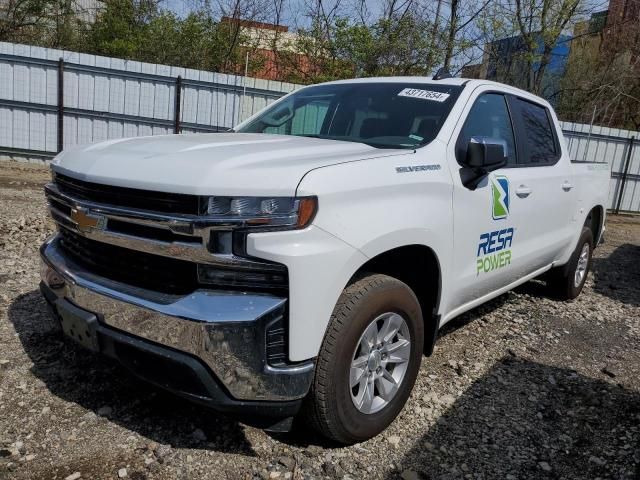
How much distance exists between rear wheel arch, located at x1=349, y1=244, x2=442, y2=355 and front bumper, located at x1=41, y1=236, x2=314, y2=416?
2.63 ft

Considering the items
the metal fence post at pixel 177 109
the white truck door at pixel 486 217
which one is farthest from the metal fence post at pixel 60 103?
the white truck door at pixel 486 217

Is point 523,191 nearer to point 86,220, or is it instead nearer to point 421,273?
point 421,273

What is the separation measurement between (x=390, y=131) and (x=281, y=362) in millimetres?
1689

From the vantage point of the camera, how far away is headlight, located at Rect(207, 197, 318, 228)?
84.7 inches

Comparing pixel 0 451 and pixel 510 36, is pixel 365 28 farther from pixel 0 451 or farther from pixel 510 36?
pixel 0 451

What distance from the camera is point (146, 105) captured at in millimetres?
12078

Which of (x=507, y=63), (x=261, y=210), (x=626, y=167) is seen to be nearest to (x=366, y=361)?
(x=261, y=210)

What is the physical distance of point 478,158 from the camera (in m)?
3.02

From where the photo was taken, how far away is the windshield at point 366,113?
10.7 ft

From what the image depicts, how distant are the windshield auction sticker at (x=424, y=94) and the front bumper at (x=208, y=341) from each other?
189 centimetres

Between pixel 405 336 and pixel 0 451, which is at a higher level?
pixel 405 336

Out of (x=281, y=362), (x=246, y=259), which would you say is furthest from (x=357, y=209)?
(x=281, y=362)

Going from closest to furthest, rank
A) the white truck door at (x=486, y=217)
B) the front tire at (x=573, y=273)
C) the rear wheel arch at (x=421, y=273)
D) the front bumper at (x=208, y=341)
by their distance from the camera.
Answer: the front bumper at (x=208, y=341)
the rear wheel arch at (x=421, y=273)
the white truck door at (x=486, y=217)
the front tire at (x=573, y=273)

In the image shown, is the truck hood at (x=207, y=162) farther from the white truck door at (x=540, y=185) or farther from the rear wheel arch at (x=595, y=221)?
the rear wheel arch at (x=595, y=221)
